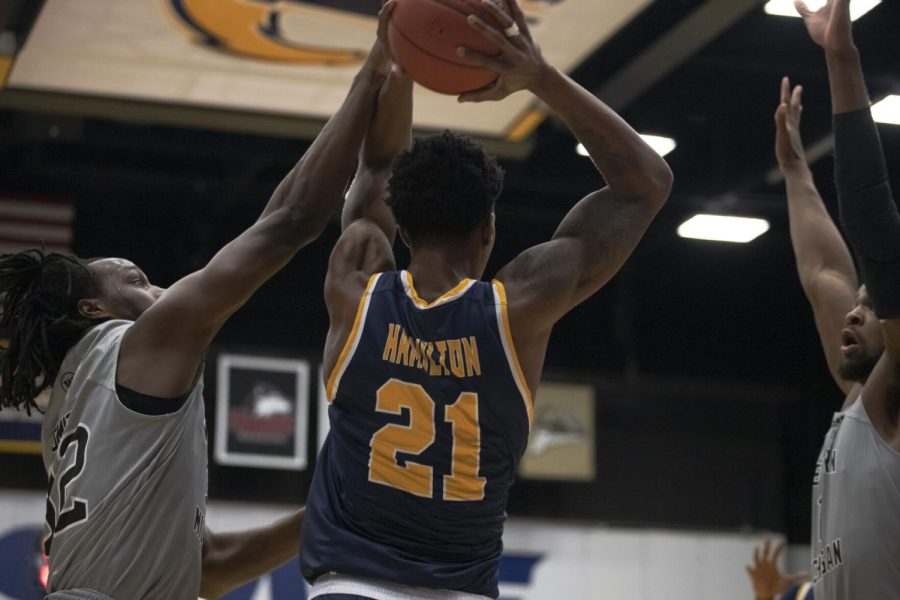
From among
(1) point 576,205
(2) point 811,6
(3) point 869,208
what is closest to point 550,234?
(2) point 811,6

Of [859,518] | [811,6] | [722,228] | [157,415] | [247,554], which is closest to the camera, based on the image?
[157,415]

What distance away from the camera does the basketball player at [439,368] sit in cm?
316

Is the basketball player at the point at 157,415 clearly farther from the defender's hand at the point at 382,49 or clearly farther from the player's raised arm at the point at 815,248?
the player's raised arm at the point at 815,248

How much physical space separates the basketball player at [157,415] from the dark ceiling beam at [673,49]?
18.2ft

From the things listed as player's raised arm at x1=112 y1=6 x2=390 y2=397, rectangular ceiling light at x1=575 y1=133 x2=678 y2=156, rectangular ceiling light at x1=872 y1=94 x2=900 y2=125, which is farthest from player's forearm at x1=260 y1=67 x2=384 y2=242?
rectangular ceiling light at x1=575 y1=133 x2=678 y2=156

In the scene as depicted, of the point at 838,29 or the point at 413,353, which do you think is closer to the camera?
the point at 413,353

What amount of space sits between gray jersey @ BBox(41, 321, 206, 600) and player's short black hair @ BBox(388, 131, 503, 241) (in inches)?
38.3

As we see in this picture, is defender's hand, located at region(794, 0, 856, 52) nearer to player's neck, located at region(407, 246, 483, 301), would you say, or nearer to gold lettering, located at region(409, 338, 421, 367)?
player's neck, located at region(407, 246, 483, 301)

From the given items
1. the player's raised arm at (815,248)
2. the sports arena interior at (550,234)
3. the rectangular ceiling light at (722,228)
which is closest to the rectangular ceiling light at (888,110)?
the sports arena interior at (550,234)

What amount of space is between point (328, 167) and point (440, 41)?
0.53 m

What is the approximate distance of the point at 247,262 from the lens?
3.75m

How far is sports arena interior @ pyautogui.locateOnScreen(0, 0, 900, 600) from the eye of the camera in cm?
931

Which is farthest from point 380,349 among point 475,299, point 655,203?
point 655,203

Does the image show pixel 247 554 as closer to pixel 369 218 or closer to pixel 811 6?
pixel 369 218
